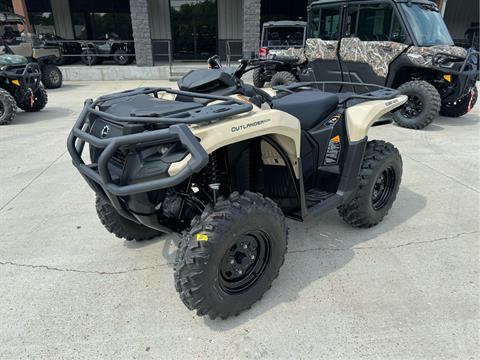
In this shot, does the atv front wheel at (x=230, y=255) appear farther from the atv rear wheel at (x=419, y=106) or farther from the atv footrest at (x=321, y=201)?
the atv rear wheel at (x=419, y=106)

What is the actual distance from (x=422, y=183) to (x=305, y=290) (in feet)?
8.50

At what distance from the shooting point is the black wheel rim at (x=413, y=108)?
6726 millimetres

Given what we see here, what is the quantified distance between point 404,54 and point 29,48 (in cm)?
1048

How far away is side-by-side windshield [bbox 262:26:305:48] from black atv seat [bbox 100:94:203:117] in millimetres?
12266

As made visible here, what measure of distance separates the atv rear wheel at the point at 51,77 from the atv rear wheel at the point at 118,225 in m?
11.3

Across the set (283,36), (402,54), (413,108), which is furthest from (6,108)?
(283,36)

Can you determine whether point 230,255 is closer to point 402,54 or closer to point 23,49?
point 402,54

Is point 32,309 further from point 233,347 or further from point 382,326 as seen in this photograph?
point 382,326

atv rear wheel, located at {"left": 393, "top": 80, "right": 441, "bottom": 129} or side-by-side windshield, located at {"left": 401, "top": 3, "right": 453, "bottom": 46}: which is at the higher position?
side-by-side windshield, located at {"left": 401, "top": 3, "right": 453, "bottom": 46}

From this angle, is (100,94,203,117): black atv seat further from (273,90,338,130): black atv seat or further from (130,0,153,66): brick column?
(130,0,153,66): brick column

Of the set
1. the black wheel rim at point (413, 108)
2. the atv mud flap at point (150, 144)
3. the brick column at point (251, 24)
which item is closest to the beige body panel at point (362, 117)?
the atv mud flap at point (150, 144)

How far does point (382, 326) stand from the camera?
2217 mm

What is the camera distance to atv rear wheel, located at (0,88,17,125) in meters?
7.31

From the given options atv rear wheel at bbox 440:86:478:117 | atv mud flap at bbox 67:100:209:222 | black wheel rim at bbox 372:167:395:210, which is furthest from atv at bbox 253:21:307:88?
atv mud flap at bbox 67:100:209:222
